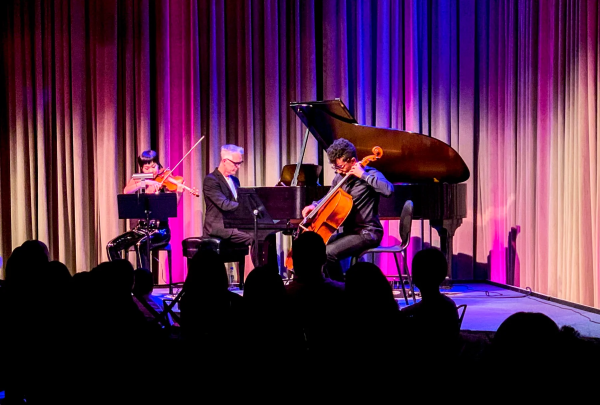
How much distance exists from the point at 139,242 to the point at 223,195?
1044mm

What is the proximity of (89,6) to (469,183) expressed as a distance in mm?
5158

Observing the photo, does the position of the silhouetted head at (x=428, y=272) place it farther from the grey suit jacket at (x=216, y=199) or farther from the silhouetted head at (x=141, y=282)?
the grey suit jacket at (x=216, y=199)

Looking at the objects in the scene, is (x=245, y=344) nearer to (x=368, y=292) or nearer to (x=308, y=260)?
(x=368, y=292)

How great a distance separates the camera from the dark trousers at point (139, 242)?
6.77 m

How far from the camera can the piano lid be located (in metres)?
6.21

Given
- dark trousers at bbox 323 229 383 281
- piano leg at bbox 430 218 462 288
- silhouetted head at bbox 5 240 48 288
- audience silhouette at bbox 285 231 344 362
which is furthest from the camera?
piano leg at bbox 430 218 462 288

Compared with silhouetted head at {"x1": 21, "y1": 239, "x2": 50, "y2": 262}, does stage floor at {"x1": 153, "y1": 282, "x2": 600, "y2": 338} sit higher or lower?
lower

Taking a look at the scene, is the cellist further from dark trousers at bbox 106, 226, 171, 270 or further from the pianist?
dark trousers at bbox 106, 226, 171, 270

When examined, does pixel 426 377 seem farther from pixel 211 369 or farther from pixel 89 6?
pixel 89 6

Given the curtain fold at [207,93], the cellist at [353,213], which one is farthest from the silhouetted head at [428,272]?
the curtain fold at [207,93]

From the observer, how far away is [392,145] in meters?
6.43

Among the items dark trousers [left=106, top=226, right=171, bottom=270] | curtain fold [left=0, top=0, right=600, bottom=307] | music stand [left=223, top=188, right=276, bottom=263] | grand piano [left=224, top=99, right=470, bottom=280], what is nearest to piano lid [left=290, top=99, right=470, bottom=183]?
grand piano [left=224, top=99, right=470, bottom=280]

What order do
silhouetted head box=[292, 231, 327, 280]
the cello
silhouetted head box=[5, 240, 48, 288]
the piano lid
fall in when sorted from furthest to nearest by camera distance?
the piano lid
the cello
silhouetted head box=[292, 231, 327, 280]
silhouetted head box=[5, 240, 48, 288]

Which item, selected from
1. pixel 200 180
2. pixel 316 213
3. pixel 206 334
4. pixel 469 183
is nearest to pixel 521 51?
pixel 469 183
